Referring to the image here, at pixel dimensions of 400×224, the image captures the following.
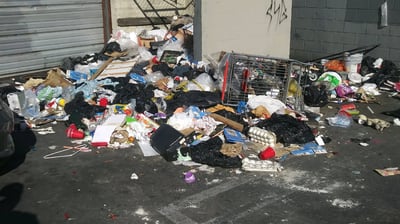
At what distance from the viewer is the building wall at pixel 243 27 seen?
8070 mm

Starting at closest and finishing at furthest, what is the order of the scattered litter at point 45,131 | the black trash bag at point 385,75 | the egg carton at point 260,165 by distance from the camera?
the egg carton at point 260,165
the scattered litter at point 45,131
the black trash bag at point 385,75

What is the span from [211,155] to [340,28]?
637 centimetres

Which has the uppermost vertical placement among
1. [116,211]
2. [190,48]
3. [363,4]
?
[363,4]

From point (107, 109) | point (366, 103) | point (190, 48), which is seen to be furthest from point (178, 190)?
point (190, 48)

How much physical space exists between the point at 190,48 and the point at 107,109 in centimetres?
336

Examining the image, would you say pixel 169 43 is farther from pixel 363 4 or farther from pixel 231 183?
pixel 231 183

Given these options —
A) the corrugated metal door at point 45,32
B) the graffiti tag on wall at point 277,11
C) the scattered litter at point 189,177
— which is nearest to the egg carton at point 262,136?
the scattered litter at point 189,177

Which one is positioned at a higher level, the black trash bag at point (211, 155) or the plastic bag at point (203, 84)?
the plastic bag at point (203, 84)

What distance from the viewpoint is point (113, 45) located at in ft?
32.8

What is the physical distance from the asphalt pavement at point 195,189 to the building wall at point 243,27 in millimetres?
3313

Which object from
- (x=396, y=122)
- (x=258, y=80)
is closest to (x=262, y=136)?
(x=258, y=80)

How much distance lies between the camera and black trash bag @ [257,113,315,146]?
18.8 feet

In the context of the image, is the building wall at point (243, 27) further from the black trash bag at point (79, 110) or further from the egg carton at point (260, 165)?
the egg carton at point (260, 165)

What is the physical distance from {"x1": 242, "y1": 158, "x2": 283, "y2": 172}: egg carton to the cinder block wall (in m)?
5.66
